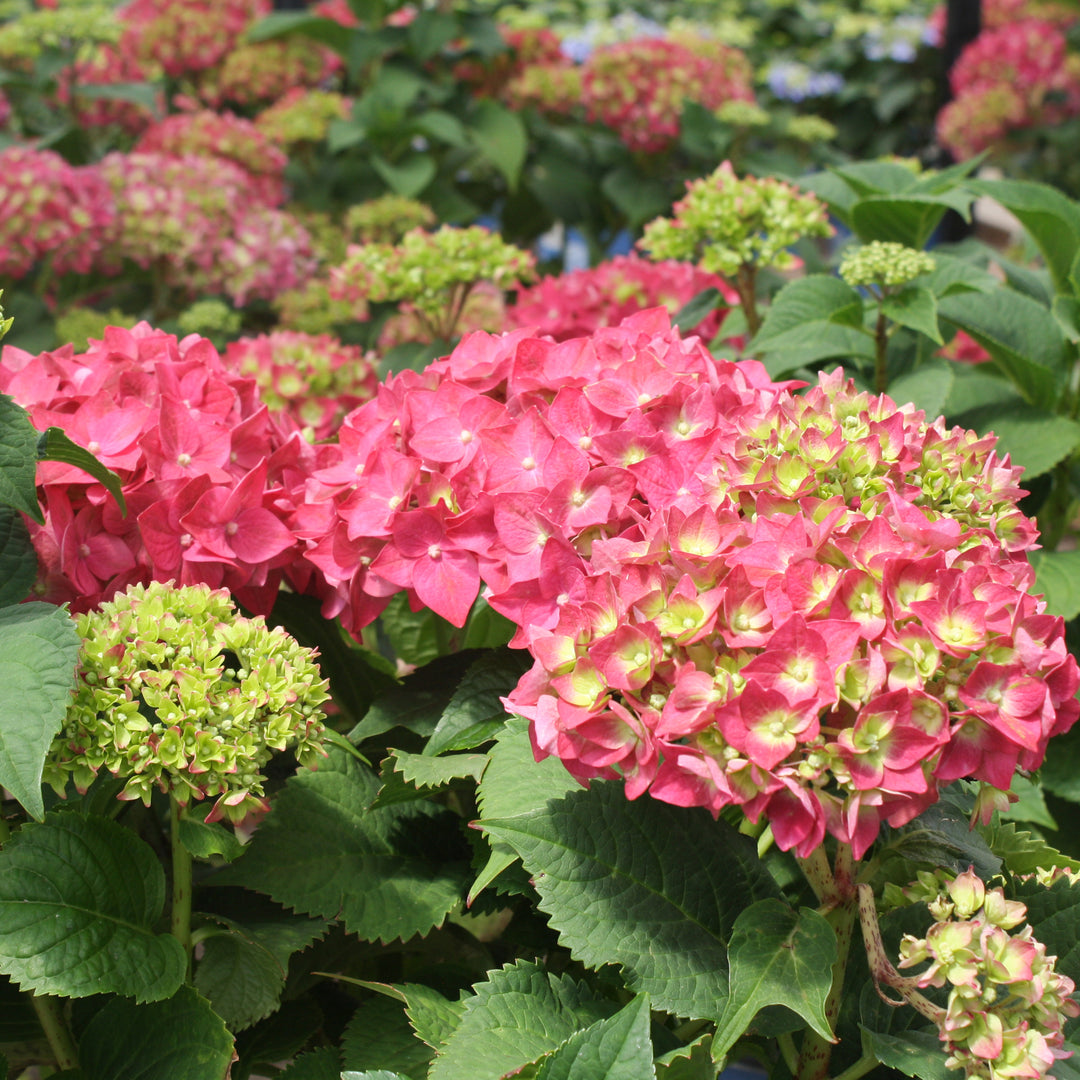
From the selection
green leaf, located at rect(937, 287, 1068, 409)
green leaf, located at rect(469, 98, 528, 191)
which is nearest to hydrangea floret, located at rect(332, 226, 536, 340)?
green leaf, located at rect(937, 287, 1068, 409)

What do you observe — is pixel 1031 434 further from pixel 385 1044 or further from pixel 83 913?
pixel 83 913

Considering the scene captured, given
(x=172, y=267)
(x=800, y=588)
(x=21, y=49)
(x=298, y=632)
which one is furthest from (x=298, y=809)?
(x=21, y=49)

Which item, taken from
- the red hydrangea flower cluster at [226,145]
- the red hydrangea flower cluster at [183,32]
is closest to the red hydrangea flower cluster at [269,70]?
the red hydrangea flower cluster at [183,32]

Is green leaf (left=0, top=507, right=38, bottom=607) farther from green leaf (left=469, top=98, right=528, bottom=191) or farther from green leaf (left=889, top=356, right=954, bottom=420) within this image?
green leaf (left=469, top=98, right=528, bottom=191)

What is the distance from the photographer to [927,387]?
119cm

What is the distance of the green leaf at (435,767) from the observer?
0.82 m

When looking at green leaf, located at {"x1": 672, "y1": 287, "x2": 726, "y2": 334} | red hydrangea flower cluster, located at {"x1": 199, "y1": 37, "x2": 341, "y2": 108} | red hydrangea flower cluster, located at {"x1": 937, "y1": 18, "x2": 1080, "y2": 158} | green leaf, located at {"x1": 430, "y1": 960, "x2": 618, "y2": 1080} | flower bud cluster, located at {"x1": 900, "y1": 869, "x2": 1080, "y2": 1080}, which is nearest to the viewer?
flower bud cluster, located at {"x1": 900, "y1": 869, "x2": 1080, "y2": 1080}

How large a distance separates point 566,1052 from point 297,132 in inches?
82.6

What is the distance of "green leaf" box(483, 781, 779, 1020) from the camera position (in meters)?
0.73

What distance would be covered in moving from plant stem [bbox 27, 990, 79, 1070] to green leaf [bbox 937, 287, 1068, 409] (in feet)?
3.51

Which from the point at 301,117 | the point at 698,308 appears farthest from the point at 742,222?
the point at 301,117

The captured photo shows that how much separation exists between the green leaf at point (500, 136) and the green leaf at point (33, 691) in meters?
1.90

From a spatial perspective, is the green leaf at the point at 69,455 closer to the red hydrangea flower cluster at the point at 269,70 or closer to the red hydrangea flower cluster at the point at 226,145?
the red hydrangea flower cluster at the point at 226,145

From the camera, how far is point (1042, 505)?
1.32m
